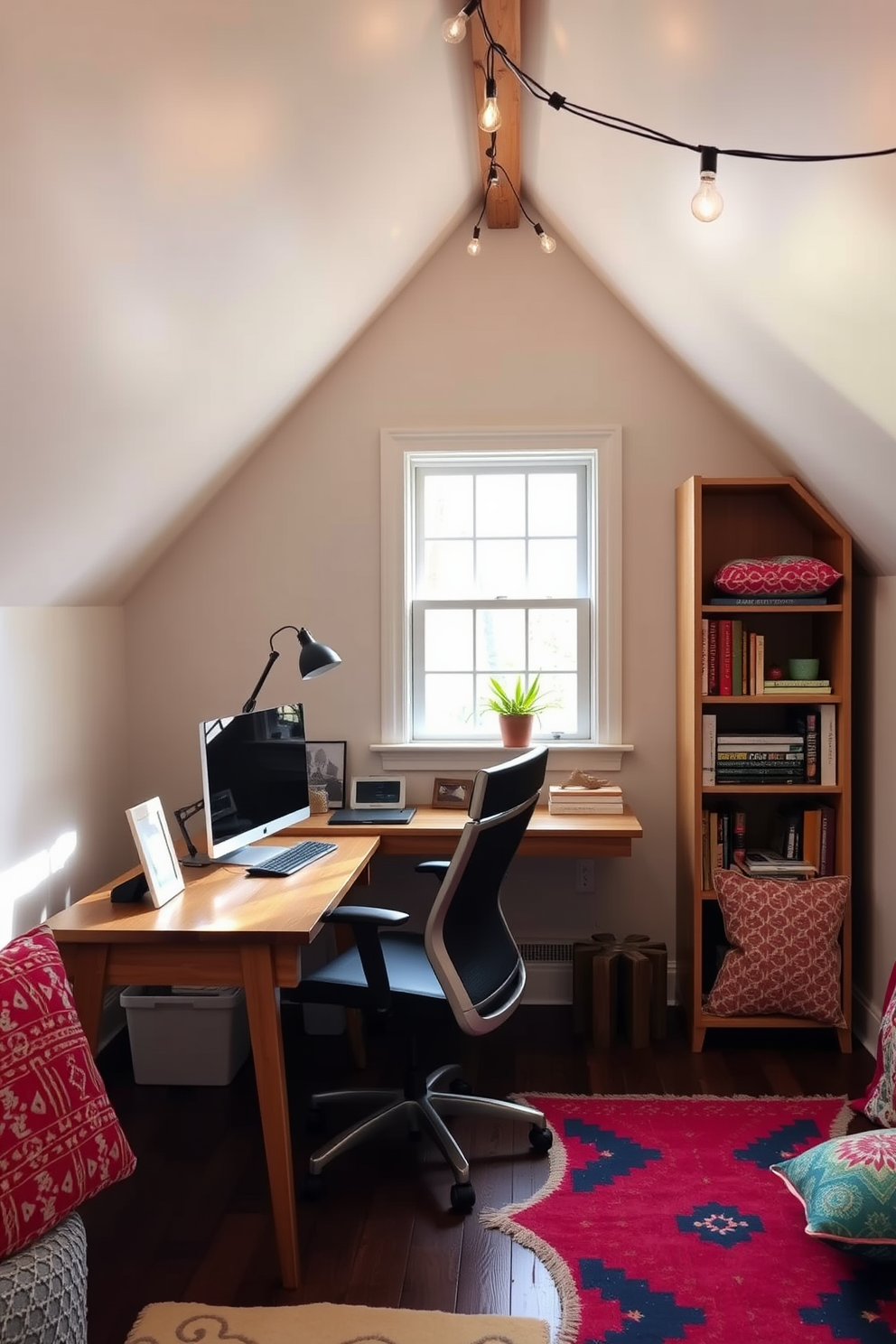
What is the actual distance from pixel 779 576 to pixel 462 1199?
2.17 metres

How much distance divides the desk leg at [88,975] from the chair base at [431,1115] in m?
0.68

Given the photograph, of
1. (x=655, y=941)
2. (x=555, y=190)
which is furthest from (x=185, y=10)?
(x=655, y=941)

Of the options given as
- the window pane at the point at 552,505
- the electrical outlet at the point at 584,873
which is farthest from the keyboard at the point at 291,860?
the window pane at the point at 552,505

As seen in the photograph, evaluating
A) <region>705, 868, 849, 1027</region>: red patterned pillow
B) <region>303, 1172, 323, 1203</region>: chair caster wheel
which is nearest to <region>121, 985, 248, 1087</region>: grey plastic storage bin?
<region>303, 1172, 323, 1203</region>: chair caster wheel

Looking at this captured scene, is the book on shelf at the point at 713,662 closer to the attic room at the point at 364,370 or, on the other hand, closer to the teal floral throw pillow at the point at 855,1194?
the attic room at the point at 364,370

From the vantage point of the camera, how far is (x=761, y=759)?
12.0ft

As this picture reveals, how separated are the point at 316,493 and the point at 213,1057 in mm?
2048

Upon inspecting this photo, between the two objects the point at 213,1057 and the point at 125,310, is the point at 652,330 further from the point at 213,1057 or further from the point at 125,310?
the point at 213,1057

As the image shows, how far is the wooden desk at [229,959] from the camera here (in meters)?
2.38

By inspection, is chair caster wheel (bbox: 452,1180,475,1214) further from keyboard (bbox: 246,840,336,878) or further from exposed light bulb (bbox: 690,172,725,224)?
exposed light bulb (bbox: 690,172,725,224)

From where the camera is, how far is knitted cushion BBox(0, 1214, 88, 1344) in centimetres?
168

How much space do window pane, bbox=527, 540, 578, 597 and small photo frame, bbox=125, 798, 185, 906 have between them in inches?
72.9

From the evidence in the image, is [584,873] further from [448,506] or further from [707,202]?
[707,202]

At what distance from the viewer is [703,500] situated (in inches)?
155
